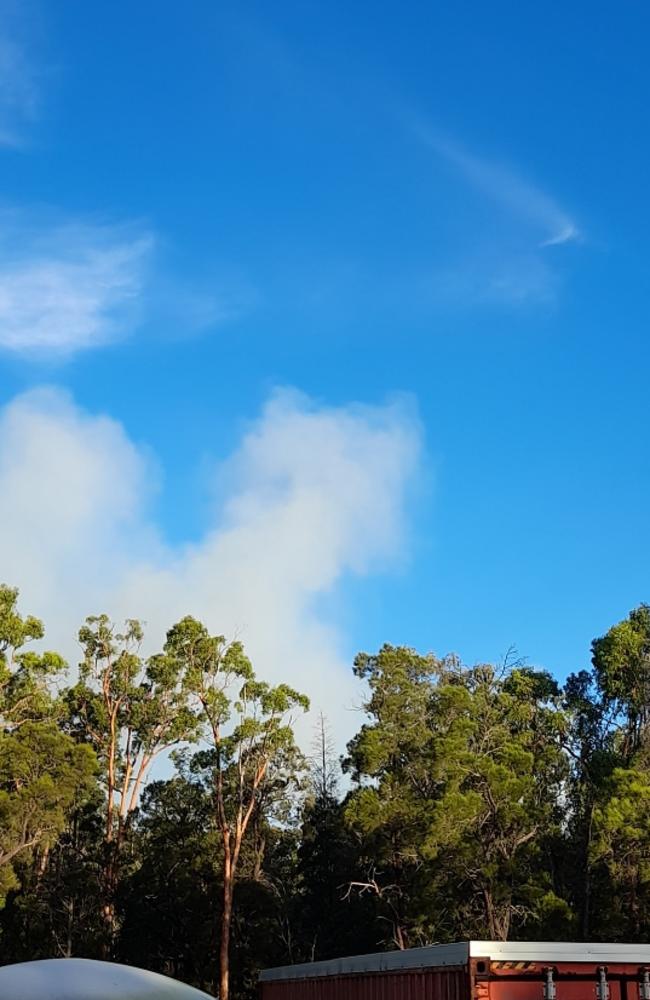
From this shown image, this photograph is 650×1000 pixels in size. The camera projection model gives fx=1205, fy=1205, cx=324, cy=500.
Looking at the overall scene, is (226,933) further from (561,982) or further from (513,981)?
(513,981)

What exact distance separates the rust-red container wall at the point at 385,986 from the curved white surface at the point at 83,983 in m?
2.93

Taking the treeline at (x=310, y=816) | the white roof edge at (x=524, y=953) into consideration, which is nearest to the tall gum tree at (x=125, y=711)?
the treeline at (x=310, y=816)

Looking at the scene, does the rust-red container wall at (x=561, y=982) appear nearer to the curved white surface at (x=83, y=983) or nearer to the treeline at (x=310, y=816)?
the curved white surface at (x=83, y=983)

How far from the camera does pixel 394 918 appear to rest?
4072 centimetres

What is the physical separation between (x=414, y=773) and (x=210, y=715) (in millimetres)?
9885

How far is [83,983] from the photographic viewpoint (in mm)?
14250

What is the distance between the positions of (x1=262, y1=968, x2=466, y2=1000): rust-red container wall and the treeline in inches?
658

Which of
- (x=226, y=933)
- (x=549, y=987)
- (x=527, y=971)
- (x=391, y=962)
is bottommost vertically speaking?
(x=549, y=987)

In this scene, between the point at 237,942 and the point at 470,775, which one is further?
the point at 237,942

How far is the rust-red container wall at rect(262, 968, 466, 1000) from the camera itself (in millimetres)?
15251

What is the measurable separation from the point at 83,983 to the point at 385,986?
17.3ft

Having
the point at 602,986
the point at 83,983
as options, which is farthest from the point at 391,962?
the point at 83,983

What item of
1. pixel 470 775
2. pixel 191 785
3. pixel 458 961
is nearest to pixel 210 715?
pixel 191 785

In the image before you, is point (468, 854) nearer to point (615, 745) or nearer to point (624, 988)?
point (615, 745)
